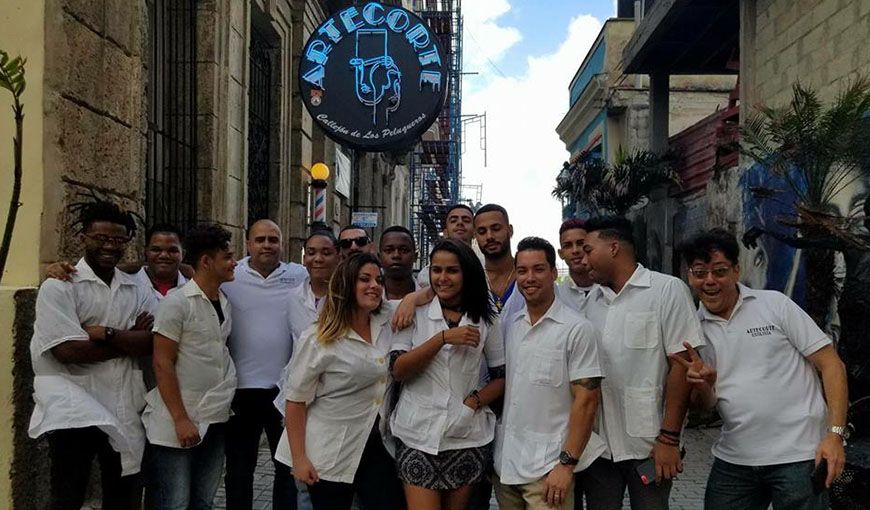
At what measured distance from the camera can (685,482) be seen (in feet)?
19.8

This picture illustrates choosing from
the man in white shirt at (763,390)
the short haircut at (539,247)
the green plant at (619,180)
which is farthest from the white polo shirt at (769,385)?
the green plant at (619,180)

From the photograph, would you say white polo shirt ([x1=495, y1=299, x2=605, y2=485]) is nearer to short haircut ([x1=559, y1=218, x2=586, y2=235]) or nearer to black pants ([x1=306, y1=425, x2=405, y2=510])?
black pants ([x1=306, y1=425, x2=405, y2=510])

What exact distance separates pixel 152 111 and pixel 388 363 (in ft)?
16.6

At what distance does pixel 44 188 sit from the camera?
4305 millimetres

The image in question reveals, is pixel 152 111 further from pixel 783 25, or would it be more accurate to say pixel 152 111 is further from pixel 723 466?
pixel 783 25

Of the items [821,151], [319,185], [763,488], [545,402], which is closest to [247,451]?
[545,402]

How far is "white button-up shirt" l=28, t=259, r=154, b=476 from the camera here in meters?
3.33

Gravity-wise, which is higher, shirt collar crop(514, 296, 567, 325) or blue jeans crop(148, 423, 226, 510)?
shirt collar crop(514, 296, 567, 325)

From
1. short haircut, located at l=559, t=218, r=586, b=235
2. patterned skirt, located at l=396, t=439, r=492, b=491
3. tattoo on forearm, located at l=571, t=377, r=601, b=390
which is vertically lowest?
patterned skirt, located at l=396, t=439, r=492, b=491

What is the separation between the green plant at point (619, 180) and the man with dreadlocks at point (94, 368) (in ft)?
40.3

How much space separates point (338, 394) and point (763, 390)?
1944 mm

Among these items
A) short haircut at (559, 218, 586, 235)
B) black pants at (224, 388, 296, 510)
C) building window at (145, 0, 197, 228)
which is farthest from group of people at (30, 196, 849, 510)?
building window at (145, 0, 197, 228)

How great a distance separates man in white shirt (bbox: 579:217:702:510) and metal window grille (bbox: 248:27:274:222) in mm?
7297

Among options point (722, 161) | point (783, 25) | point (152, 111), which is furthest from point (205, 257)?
point (722, 161)
